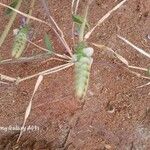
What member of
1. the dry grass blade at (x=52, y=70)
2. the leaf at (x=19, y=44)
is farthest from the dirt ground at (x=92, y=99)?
the leaf at (x=19, y=44)

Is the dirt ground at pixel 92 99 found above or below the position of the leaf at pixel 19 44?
below

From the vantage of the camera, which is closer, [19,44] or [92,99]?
[19,44]

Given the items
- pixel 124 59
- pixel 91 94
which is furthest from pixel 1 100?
pixel 124 59

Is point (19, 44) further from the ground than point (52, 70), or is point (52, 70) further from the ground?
point (19, 44)

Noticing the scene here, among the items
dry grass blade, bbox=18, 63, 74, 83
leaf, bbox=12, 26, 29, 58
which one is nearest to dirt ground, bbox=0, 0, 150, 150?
dry grass blade, bbox=18, 63, 74, 83

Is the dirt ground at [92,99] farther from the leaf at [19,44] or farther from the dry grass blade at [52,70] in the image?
the leaf at [19,44]

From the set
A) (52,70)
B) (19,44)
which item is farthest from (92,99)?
(19,44)

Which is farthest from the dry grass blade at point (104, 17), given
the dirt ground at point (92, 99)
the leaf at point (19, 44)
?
the leaf at point (19, 44)

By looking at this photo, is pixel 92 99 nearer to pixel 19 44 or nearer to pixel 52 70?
pixel 52 70

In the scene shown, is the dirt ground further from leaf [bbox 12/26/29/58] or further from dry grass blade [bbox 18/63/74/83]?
leaf [bbox 12/26/29/58]
